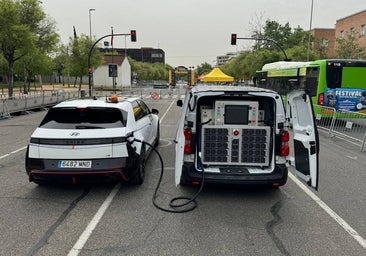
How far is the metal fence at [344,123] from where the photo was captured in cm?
1121

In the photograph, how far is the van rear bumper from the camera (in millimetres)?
5051

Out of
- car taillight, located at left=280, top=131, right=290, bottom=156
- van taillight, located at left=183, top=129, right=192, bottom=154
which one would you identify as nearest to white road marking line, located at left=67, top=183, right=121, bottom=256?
van taillight, located at left=183, top=129, right=192, bottom=154

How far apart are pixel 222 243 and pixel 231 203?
1303mm

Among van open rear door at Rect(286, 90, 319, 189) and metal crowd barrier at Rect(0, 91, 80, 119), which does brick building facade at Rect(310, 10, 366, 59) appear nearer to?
metal crowd barrier at Rect(0, 91, 80, 119)

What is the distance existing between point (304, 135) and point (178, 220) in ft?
7.23

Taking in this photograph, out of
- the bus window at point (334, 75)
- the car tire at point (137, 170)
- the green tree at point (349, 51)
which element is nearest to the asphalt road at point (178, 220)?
the car tire at point (137, 170)

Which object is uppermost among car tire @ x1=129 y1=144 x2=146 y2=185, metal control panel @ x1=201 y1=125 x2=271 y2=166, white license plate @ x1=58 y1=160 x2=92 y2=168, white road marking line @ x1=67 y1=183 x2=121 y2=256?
metal control panel @ x1=201 y1=125 x2=271 y2=166

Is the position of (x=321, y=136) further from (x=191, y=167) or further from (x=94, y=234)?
(x=94, y=234)

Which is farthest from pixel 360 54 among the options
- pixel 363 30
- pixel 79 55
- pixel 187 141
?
pixel 187 141

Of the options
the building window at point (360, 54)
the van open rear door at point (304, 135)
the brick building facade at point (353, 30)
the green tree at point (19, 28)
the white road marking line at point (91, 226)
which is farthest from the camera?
the brick building facade at point (353, 30)

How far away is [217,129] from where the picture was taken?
5277mm

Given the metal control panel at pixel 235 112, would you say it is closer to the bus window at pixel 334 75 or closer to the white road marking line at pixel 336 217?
the white road marking line at pixel 336 217

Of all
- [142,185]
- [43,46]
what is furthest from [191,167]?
[43,46]

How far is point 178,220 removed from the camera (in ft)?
14.8
